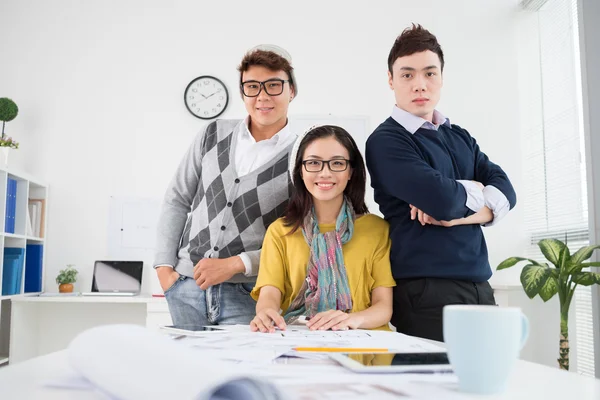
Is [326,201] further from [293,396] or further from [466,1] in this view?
[466,1]

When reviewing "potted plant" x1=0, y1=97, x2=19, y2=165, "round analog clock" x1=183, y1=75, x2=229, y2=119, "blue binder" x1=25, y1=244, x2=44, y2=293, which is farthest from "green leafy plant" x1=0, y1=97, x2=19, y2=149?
"round analog clock" x1=183, y1=75, x2=229, y2=119

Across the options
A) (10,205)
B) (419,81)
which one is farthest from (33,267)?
(419,81)

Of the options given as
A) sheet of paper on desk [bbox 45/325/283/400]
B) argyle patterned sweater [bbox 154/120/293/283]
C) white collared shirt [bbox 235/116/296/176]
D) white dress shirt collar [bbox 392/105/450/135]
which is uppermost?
white dress shirt collar [bbox 392/105/450/135]

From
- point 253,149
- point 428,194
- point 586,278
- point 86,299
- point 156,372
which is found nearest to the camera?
point 156,372

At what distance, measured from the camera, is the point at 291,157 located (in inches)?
59.3

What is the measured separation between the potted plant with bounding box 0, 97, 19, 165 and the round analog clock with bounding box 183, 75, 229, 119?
1047 mm

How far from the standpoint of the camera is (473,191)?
1.33 metres

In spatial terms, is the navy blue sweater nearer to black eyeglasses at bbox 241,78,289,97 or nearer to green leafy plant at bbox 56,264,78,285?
black eyeglasses at bbox 241,78,289,97

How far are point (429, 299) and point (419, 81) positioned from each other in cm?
53

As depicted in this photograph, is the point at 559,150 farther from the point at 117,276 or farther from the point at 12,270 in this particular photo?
the point at 12,270

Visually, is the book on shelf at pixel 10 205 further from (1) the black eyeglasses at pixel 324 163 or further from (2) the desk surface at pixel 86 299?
(1) the black eyeglasses at pixel 324 163

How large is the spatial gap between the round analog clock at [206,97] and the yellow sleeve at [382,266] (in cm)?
263

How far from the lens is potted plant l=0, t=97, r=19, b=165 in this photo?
3.50 meters

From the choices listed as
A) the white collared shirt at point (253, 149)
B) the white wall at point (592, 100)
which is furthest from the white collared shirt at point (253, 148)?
the white wall at point (592, 100)
